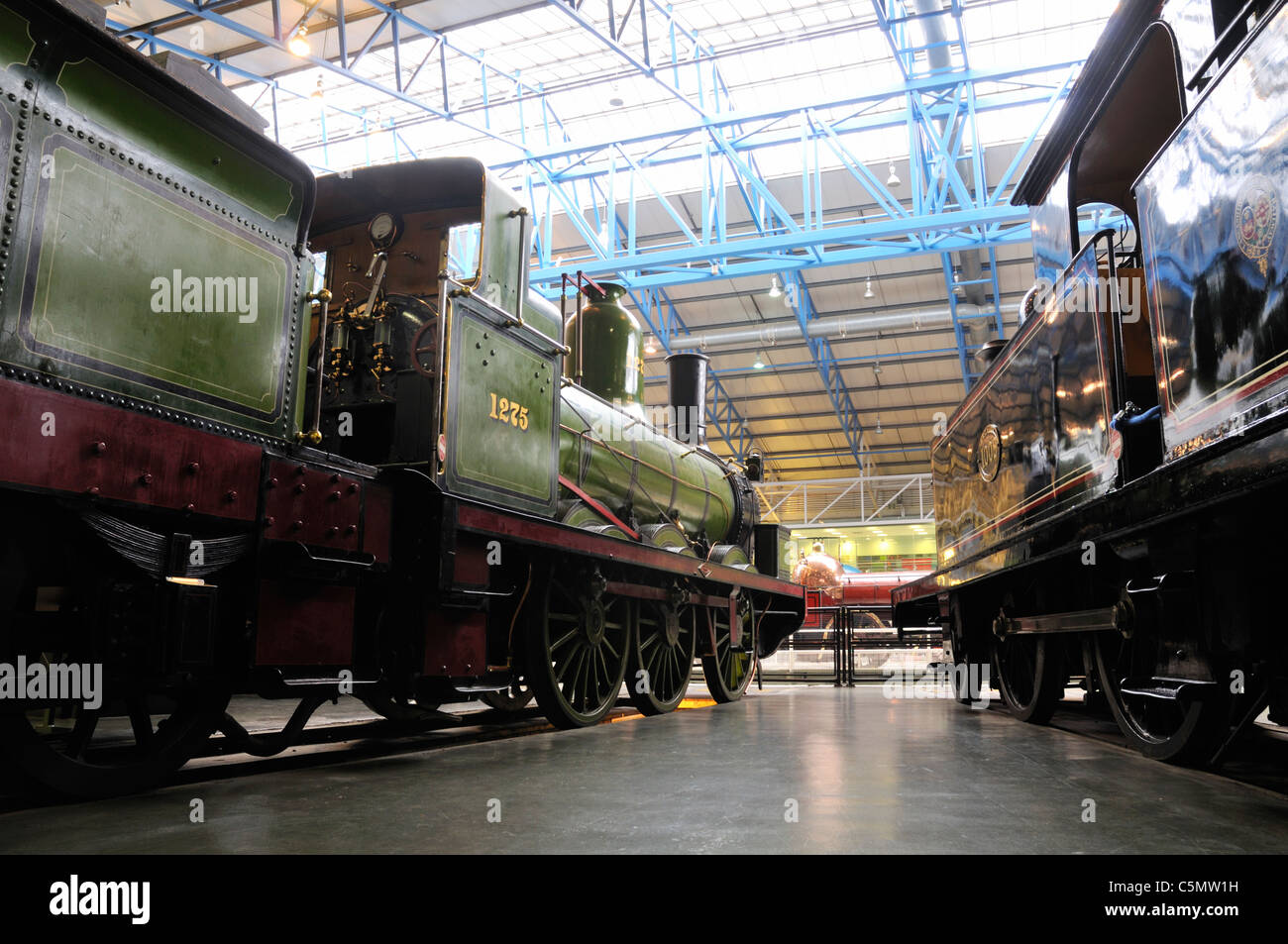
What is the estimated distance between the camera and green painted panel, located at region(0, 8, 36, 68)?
2.37 meters

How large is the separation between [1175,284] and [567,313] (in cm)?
594

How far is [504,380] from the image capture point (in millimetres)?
4578

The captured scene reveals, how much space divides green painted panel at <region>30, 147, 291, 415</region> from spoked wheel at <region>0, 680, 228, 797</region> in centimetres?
104

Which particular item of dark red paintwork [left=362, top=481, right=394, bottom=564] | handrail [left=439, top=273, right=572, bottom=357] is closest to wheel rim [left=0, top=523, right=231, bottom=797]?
dark red paintwork [left=362, top=481, right=394, bottom=564]

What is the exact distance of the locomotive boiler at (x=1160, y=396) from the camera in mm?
2539

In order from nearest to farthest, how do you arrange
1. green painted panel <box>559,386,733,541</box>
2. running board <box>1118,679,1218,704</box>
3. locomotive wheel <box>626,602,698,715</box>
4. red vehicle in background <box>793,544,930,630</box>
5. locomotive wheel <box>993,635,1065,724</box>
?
1. running board <box>1118,679,1218,704</box>
2. locomotive wheel <box>993,635,1065,724</box>
3. green painted panel <box>559,386,733,541</box>
4. locomotive wheel <box>626,602,698,715</box>
5. red vehicle in background <box>793,544,930,630</box>

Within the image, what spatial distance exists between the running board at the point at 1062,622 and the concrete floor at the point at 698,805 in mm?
611

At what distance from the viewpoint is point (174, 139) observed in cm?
291

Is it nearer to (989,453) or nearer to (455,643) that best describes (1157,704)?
(989,453)

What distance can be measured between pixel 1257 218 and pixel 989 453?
143 inches

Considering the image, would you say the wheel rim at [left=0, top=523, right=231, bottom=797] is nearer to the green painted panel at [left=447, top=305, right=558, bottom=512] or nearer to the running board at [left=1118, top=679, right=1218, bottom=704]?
the green painted panel at [left=447, top=305, right=558, bottom=512]

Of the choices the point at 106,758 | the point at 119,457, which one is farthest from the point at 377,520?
the point at 106,758
